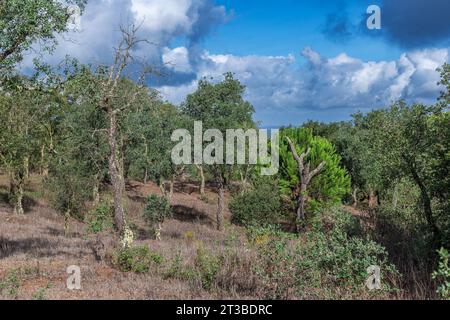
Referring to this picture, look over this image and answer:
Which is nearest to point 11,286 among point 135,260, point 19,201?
point 135,260

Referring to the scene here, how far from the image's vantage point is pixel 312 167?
140ft

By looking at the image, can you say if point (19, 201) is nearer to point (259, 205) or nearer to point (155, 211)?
point (155, 211)

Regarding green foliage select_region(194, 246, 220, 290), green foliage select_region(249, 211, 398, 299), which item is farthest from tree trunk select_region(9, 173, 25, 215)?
green foliage select_region(249, 211, 398, 299)

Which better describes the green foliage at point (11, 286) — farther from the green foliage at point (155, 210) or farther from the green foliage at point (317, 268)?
the green foliage at point (155, 210)

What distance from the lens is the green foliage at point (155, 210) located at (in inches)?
A: 1237

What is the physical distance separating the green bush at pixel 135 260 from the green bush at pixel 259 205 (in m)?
23.0

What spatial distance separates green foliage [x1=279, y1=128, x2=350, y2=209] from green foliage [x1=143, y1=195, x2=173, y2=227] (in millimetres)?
12480

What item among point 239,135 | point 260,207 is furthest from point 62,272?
point 239,135

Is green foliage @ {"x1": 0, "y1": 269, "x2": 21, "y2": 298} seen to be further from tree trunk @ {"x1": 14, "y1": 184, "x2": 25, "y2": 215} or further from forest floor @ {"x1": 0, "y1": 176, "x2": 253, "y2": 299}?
tree trunk @ {"x1": 14, "y1": 184, "x2": 25, "y2": 215}

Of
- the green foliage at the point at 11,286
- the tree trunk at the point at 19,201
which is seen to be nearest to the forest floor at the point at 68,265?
the green foliage at the point at 11,286

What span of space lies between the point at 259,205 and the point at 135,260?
951 inches

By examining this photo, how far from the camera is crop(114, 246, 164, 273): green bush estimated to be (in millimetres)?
14055

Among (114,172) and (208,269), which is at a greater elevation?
(114,172)
